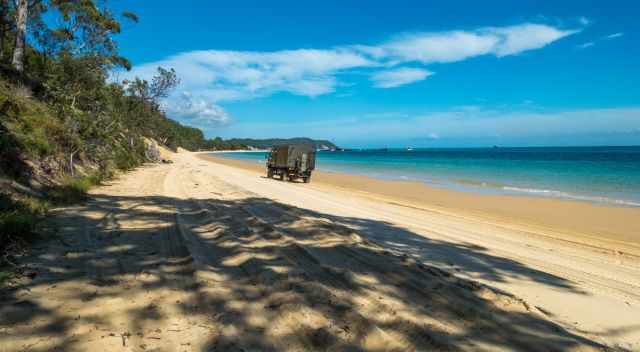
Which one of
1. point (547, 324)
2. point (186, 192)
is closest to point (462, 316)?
point (547, 324)

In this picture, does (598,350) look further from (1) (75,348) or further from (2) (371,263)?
(1) (75,348)

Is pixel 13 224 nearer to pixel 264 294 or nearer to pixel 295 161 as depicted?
pixel 264 294

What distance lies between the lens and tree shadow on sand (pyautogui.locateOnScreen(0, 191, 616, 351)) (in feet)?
9.37

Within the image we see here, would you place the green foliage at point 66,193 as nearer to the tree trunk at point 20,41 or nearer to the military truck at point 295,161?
the tree trunk at point 20,41

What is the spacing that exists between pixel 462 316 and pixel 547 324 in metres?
0.76

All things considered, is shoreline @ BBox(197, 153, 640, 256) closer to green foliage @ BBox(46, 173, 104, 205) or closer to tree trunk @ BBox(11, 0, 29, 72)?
green foliage @ BBox(46, 173, 104, 205)

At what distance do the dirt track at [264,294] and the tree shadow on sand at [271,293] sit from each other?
0.01 meters

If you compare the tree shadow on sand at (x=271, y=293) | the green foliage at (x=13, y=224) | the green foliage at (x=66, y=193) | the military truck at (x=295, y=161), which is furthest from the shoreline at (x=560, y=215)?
the green foliage at (x=66, y=193)

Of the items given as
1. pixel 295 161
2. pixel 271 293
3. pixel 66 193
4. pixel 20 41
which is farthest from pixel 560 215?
pixel 20 41

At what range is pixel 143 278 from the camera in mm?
3928

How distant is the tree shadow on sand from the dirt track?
14 mm

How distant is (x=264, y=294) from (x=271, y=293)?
69 millimetres

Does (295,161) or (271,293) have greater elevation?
(295,161)

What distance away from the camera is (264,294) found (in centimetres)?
363
